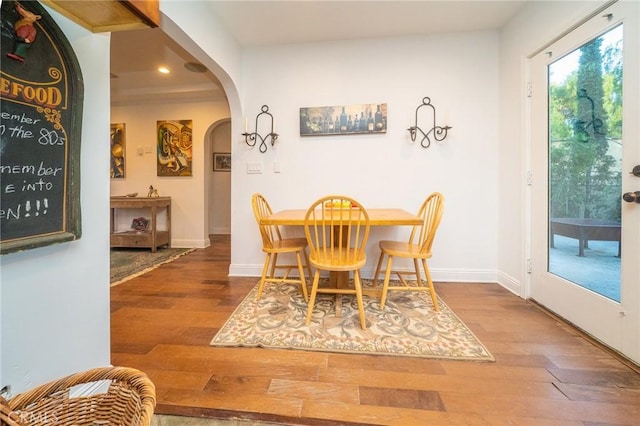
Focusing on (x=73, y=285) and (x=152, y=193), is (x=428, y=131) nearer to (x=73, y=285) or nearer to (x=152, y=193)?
(x=73, y=285)

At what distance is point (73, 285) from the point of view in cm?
95

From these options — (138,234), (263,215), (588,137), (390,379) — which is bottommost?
(390,379)

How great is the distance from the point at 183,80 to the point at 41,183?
3.33m

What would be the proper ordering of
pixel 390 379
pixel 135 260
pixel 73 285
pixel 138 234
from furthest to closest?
pixel 138 234, pixel 135 260, pixel 390 379, pixel 73 285

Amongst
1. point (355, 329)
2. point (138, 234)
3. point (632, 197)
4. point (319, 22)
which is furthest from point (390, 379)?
point (138, 234)

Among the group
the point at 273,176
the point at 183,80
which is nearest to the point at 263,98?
the point at 273,176

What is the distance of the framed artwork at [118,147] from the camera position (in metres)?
4.02

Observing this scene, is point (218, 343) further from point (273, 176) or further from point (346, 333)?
point (273, 176)

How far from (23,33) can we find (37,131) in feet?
0.92

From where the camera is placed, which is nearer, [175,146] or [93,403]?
[93,403]

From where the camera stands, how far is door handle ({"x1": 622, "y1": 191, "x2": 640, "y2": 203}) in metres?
1.28

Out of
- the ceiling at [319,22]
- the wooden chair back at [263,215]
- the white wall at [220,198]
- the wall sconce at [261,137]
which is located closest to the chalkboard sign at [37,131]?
the wooden chair back at [263,215]

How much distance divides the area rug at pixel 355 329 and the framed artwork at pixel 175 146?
2.84 m

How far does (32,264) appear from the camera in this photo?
2.71 ft
